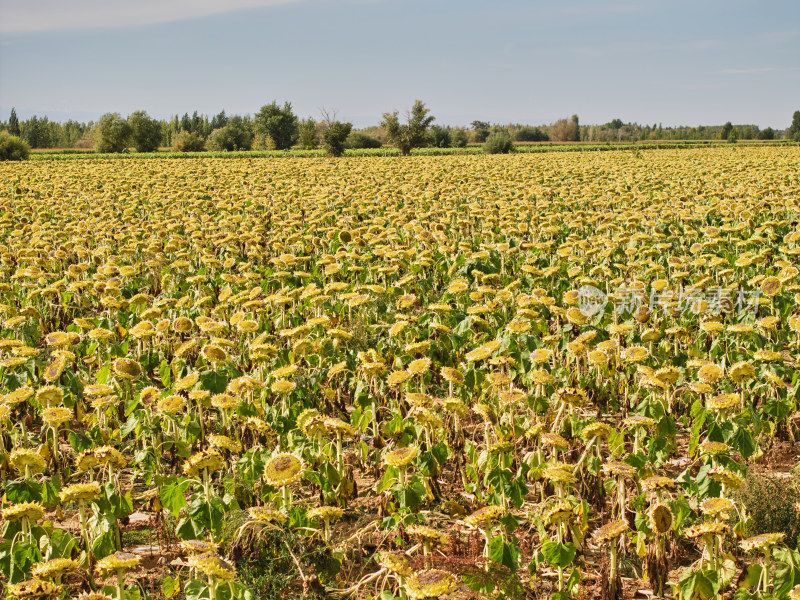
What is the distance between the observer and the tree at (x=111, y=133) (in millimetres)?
78375

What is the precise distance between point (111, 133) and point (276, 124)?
19.2 m

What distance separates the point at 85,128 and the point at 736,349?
221 meters

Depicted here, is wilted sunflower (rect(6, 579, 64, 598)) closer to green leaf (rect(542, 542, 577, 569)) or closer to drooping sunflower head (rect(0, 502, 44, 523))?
drooping sunflower head (rect(0, 502, 44, 523))

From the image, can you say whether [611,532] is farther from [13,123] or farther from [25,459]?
[13,123]

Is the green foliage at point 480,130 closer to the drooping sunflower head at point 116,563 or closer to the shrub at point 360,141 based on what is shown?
the shrub at point 360,141

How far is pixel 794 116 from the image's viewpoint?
136 meters

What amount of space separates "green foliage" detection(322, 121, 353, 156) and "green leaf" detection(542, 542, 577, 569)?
52.5 meters

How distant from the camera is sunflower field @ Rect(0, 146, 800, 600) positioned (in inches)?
144

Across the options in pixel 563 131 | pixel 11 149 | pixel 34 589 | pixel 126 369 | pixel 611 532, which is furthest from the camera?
pixel 563 131

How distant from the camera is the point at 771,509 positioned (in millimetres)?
4219

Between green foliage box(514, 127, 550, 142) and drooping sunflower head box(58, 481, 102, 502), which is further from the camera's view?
green foliage box(514, 127, 550, 142)

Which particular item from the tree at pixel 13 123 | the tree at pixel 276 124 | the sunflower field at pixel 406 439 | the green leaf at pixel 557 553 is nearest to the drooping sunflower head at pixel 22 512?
the sunflower field at pixel 406 439

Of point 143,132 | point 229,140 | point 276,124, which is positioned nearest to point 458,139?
point 276,124

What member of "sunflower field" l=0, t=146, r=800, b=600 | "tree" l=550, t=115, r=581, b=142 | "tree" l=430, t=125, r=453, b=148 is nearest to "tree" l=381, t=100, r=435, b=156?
"tree" l=430, t=125, r=453, b=148
